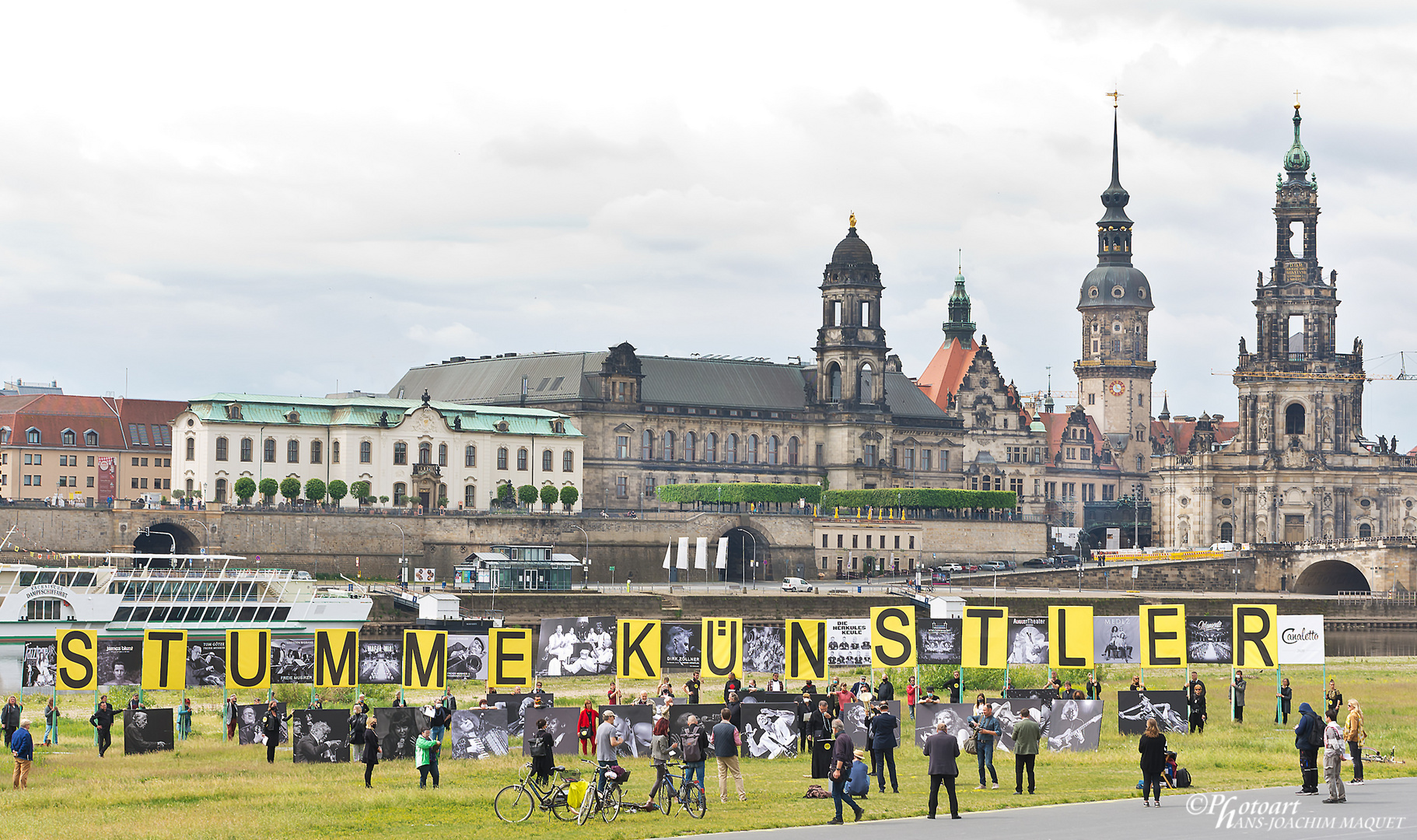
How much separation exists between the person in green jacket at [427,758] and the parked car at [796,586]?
229 ft

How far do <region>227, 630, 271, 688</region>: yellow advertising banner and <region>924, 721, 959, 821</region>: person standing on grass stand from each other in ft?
58.0

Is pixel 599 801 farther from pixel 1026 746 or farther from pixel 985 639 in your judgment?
pixel 985 639

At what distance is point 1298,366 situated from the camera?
138 metres

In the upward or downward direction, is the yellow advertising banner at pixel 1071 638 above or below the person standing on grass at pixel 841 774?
above

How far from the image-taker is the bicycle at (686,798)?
95.3ft

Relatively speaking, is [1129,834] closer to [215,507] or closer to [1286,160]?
[215,507]

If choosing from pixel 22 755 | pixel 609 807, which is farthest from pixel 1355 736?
pixel 22 755

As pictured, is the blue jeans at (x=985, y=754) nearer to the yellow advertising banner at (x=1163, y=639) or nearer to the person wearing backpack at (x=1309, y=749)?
the person wearing backpack at (x=1309, y=749)

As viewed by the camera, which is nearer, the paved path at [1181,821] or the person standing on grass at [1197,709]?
the paved path at [1181,821]

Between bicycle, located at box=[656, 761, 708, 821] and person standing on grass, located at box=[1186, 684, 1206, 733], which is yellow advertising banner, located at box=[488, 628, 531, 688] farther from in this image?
person standing on grass, located at box=[1186, 684, 1206, 733]

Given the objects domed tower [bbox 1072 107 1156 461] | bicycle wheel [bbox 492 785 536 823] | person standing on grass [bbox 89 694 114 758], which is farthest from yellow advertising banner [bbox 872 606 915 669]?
domed tower [bbox 1072 107 1156 461]

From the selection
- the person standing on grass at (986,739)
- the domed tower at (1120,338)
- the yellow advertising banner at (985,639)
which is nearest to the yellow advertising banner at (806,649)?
the yellow advertising banner at (985,639)

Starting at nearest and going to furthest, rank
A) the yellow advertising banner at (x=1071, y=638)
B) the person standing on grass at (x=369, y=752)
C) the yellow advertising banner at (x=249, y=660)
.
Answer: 1. the person standing on grass at (x=369, y=752)
2. the yellow advertising banner at (x=249, y=660)
3. the yellow advertising banner at (x=1071, y=638)

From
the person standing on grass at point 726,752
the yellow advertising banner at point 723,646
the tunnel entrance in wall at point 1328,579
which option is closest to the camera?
the person standing on grass at point 726,752
